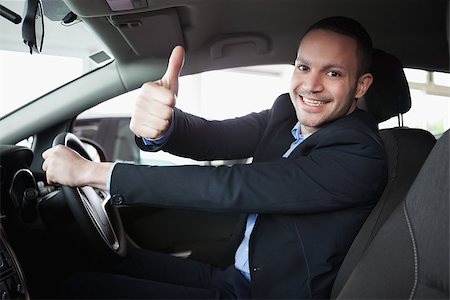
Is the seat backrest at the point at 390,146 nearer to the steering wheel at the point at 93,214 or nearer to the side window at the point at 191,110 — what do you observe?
the steering wheel at the point at 93,214

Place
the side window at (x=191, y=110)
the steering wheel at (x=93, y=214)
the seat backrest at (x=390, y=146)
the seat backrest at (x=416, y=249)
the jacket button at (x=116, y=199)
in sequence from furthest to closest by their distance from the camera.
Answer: the side window at (x=191, y=110) → the steering wheel at (x=93, y=214) → the seat backrest at (x=390, y=146) → the jacket button at (x=116, y=199) → the seat backrest at (x=416, y=249)

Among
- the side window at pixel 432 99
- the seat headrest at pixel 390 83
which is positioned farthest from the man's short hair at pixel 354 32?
the side window at pixel 432 99

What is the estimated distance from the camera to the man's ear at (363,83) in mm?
1544

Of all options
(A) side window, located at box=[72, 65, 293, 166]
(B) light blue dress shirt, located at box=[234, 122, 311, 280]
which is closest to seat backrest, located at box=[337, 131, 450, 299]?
(B) light blue dress shirt, located at box=[234, 122, 311, 280]

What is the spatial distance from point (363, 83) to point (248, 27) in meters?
0.51

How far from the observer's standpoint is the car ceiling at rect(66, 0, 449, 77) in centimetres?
156

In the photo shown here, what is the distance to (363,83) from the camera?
5.11 ft

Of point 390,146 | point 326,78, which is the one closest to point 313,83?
point 326,78

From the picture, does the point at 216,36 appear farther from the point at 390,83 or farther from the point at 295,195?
the point at 295,195

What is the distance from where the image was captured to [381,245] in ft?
3.94

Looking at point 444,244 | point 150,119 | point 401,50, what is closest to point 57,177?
point 150,119

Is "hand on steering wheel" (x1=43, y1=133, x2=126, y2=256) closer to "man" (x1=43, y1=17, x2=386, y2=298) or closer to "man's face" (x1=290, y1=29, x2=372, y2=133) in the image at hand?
"man" (x1=43, y1=17, x2=386, y2=298)

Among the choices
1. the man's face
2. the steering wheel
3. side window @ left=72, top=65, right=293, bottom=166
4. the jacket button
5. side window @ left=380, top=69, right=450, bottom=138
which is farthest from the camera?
side window @ left=72, top=65, right=293, bottom=166

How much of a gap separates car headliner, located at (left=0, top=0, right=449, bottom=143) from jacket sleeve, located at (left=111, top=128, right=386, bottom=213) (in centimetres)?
55
